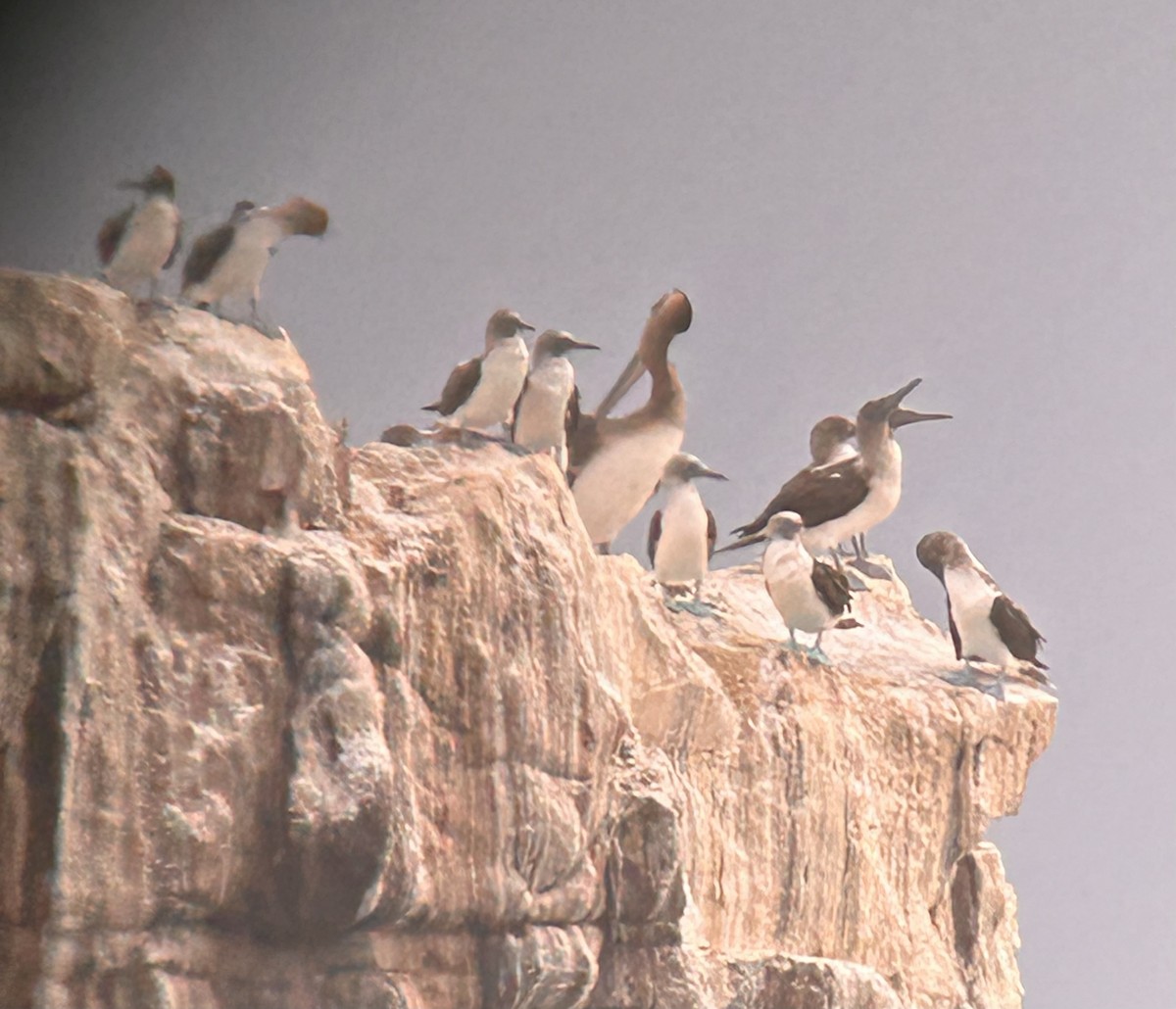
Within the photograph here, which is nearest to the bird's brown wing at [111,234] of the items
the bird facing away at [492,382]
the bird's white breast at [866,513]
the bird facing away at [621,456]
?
the bird facing away at [492,382]

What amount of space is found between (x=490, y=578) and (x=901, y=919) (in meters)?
4.48

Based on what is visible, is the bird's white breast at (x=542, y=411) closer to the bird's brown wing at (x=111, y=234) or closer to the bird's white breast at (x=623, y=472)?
the bird's white breast at (x=623, y=472)

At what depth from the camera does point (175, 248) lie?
22.1 feet

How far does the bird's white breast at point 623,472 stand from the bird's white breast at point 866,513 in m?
2.08

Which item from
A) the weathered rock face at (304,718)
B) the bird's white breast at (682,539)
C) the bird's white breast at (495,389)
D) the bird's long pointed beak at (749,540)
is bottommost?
the weathered rock face at (304,718)

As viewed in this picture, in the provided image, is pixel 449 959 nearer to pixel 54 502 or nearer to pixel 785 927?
pixel 54 502

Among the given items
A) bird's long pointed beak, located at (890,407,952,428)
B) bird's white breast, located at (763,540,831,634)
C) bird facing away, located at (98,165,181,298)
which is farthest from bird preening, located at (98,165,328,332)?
bird's long pointed beak, located at (890,407,952,428)

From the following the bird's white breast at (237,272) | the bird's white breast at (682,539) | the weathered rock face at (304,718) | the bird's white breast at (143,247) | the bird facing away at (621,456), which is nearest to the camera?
the weathered rock face at (304,718)

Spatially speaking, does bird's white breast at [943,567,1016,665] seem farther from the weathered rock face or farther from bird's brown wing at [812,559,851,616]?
the weathered rock face

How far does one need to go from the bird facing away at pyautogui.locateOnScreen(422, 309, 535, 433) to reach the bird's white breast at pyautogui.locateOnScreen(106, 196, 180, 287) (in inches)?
68.2

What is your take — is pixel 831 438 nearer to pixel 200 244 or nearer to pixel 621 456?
pixel 621 456

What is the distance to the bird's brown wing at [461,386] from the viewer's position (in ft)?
26.3

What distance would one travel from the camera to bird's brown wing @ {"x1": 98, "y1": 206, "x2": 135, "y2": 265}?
6.56 m

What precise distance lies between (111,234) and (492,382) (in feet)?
6.47
